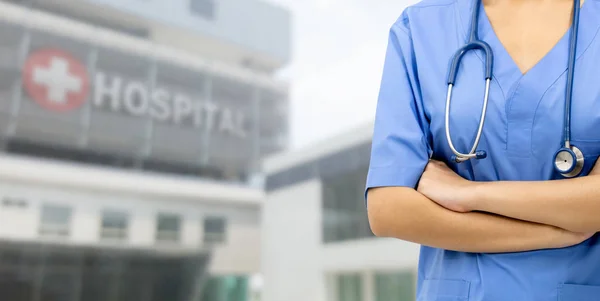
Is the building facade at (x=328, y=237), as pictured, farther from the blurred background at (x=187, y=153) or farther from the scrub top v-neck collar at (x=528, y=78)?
the scrub top v-neck collar at (x=528, y=78)

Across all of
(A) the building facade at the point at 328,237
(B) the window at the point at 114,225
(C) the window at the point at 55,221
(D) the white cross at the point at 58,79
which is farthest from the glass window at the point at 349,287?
(D) the white cross at the point at 58,79

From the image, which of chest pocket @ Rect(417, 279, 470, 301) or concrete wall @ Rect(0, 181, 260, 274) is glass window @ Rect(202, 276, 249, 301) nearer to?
concrete wall @ Rect(0, 181, 260, 274)

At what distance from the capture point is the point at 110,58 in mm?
7152

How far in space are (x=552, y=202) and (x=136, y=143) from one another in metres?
7.37

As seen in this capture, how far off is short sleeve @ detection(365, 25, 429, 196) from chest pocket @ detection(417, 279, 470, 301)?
0.08m

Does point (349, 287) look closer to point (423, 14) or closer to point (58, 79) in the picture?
point (58, 79)

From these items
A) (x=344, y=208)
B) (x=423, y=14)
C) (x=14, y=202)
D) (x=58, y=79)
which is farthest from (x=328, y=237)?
(x=423, y=14)

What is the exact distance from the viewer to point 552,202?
36 cm

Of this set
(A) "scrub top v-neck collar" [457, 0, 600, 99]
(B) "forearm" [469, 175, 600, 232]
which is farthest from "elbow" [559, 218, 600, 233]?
(A) "scrub top v-neck collar" [457, 0, 600, 99]

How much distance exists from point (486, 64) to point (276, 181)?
21.1 feet

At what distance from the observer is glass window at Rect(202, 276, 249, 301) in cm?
773

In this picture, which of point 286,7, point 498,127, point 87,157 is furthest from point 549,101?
point 286,7

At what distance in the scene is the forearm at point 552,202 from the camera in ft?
1.16

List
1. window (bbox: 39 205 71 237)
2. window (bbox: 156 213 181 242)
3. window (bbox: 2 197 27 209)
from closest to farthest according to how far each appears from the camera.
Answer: window (bbox: 2 197 27 209) < window (bbox: 39 205 71 237) < window (bbox: 156 213 181 242)
